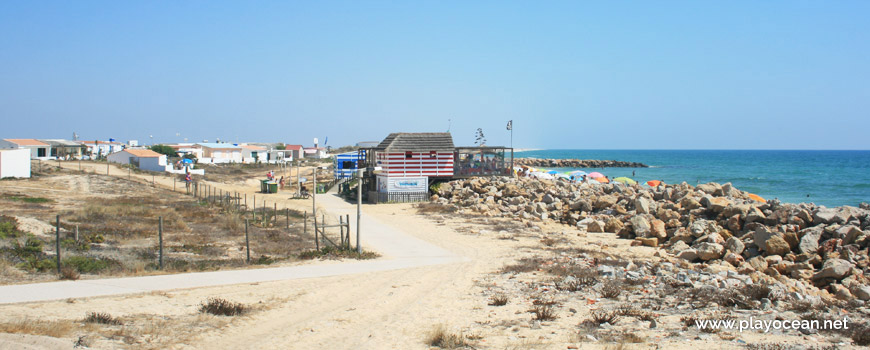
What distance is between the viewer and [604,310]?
1119 centimetres

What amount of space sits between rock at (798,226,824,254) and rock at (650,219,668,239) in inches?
192

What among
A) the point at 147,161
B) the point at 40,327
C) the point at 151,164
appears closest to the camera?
the point at 40,327

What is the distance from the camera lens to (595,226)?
2569 centimetres

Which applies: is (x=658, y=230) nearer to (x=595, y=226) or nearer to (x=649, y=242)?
(x=649, y=242)

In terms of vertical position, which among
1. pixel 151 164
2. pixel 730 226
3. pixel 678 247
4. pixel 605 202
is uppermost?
pixel 151 164

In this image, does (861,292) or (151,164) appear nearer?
(861,292)

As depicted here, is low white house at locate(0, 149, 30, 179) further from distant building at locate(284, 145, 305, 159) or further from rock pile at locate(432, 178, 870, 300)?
distant building at locate(284, 145, 305, 159)

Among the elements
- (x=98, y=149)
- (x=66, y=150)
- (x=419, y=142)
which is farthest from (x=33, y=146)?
(x=419, y=142)

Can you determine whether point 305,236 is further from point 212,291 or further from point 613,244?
point 613,244

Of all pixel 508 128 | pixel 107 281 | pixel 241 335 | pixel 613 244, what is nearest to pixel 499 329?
pixel 241 335

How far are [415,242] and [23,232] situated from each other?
512 inches

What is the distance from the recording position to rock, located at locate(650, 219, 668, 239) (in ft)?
74.5

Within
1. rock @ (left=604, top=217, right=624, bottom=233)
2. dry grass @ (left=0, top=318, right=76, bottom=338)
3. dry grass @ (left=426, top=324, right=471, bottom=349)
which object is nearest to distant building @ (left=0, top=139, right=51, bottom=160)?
rock @ (left=604, top=217, right=624, bottom=233)

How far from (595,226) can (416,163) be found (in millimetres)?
17235
